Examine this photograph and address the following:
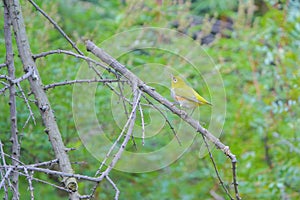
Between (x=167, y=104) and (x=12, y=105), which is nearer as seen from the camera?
(x=167, y=104)

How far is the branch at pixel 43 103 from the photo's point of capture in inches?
49.4

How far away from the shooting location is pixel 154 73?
225cm

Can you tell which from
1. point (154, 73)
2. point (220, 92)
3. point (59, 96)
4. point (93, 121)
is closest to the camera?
point (154, 73)

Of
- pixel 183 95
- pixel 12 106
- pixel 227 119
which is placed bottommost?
pixel 12 106

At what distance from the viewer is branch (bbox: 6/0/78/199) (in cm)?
126

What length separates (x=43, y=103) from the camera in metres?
1.33

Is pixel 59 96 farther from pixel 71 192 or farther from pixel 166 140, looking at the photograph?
pixel 71 192

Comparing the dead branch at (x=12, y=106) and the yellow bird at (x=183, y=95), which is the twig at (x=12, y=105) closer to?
the dead branch at (x=12, y=106)

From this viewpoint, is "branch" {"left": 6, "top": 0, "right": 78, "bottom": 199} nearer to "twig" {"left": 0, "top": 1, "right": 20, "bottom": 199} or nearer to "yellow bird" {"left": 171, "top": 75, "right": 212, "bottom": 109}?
"twig" {"left": 0, "top": 1, "right": 20, "bottom": 199}

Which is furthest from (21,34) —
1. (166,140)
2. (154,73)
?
(166,140)

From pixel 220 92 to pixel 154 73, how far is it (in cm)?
77

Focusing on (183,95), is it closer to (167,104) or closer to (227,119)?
(167,104)

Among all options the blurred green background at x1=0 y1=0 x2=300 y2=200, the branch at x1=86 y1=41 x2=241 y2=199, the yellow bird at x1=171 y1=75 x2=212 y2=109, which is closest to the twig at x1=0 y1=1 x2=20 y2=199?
the branch at x1=86 y1=41 x2=241 y2=199

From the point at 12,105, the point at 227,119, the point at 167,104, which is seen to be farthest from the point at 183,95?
the point at 227,119
